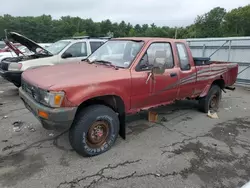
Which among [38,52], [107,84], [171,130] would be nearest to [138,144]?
[171,130]

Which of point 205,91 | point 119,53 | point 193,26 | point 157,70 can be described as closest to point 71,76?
point 119,53

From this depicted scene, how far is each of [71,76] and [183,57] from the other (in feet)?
8.73

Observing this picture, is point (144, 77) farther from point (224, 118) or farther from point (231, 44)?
point (231, 44)

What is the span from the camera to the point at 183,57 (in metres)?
4.86

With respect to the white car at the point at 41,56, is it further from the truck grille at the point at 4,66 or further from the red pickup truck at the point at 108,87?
the red pickup truck at the point at 108,87

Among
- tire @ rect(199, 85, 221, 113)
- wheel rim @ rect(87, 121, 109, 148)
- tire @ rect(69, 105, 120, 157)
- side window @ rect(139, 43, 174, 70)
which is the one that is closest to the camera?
tire @ rect(69, 105, 120, 157)

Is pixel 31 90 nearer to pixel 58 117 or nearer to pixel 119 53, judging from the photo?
pixel 58 117

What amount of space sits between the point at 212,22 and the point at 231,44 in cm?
6278

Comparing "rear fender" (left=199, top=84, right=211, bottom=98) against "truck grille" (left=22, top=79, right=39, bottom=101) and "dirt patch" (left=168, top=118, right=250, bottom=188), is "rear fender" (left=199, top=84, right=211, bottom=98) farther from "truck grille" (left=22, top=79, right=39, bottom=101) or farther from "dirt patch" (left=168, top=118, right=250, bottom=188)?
"truck grille" (left=22, top=79, right=39, bottom=101)

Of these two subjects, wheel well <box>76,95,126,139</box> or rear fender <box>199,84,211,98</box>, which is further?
rear fender <box>199,84,211,98</box>

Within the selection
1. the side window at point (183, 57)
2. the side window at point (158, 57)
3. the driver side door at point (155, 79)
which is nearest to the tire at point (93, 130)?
the driver side door at point (155, 79)

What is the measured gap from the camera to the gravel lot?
118 inches

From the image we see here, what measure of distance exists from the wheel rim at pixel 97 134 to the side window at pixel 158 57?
48.2 inches

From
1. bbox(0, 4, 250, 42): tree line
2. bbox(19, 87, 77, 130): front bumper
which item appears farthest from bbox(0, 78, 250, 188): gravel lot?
bbox(0, 4, 250, 42): tree line
